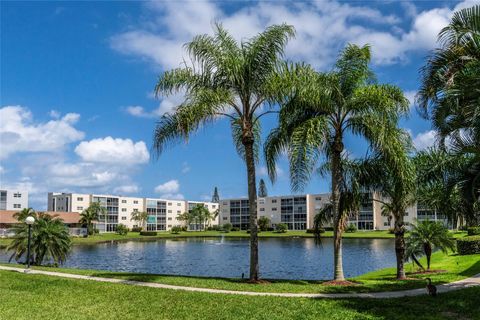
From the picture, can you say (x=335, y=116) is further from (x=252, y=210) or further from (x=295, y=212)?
(x=295, y=212)

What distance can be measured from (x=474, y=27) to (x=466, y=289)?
8.42 meters

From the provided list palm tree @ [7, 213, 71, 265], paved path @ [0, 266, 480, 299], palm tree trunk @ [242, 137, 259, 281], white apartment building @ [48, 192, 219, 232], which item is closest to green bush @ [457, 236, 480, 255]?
paved path @ [0, 266, 480, 299]

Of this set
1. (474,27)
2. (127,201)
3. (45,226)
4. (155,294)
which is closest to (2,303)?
(155,294)

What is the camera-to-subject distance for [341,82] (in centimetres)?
1845

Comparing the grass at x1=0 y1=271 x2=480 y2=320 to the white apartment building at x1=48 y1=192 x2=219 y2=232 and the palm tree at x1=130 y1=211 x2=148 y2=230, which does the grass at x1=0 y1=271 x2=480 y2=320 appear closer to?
the white apartment building at x1=48 y1=192 x2=219 y2=232

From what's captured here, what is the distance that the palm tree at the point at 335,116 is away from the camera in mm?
16734

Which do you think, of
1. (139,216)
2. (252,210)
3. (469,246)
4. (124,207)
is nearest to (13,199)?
(124,207)

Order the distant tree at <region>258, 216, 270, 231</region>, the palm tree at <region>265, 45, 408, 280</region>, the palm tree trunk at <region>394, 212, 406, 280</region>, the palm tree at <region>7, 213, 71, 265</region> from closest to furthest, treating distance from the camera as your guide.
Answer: the palm tree at <region>265, 45, 408, 280</region> → the palm tree trunk at <region>394, 212, 406, 280</region> → the palm tree at <region>7, 213, 71, 265</region> → the distant tree at <region>258, 216, 270, 231</region>

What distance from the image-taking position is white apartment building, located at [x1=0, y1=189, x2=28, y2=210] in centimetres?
11612

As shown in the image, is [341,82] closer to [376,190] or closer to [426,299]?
[376,190]

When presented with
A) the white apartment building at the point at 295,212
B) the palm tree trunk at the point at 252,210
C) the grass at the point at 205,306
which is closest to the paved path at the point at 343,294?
the grass at the point at 205,306

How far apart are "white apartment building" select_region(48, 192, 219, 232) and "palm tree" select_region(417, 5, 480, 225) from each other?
12316 centimetres

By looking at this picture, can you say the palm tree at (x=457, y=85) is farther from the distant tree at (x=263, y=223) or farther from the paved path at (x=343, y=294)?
the distant tree at (x=263, y=223)

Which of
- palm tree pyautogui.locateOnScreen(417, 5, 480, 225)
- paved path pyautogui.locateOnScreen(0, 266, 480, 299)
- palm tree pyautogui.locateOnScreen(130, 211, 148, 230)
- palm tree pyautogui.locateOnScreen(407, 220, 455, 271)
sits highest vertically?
palm tree pyautogui.locateOnScreen(417, 5, 480, 225)
